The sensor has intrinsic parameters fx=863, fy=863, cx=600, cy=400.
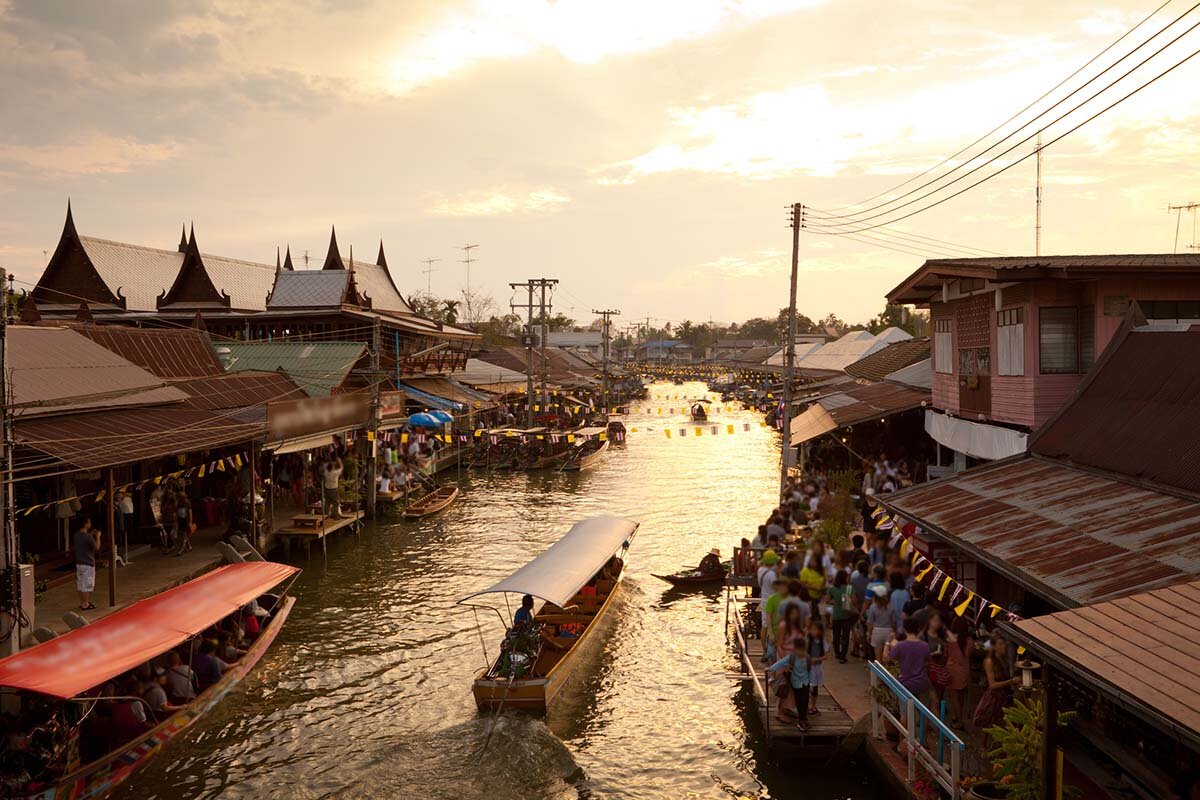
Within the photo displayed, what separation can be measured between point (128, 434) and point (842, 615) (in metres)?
15.5

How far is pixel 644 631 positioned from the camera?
19766 mm

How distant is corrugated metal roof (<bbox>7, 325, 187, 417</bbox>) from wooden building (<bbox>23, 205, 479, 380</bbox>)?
1844 centimetres

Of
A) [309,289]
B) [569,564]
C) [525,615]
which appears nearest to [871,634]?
[525,615]

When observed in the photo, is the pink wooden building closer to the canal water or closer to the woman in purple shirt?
the woman in purple shirt

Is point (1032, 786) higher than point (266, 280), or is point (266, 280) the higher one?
point (266, 280)

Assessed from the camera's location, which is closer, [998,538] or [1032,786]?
[1032,786]

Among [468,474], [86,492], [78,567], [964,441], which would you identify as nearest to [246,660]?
[78,567]

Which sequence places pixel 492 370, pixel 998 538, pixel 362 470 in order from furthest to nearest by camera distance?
pixel 492 370, pixel 362 470, pixel 998 538

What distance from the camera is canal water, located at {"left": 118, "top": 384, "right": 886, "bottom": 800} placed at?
12836 millimetres

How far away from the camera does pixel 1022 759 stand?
339 inches

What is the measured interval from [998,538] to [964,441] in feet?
34.0

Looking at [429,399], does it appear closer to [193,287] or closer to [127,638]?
[193,287]

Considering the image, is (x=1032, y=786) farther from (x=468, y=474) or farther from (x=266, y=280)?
(x=266, y=280)

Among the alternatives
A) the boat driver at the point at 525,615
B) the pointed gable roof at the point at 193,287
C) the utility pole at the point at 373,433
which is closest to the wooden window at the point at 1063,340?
the boat driver at the point at 525,615
